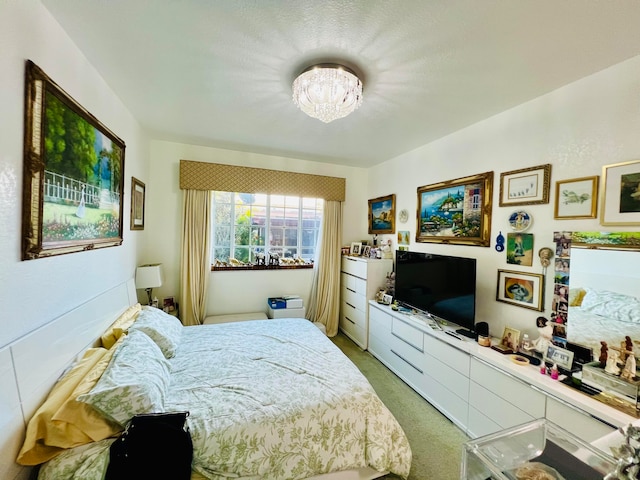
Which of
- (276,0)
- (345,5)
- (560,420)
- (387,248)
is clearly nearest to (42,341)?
(276,0)

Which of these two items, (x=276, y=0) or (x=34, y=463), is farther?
(x=276, y=0)

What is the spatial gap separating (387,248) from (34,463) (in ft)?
11.3

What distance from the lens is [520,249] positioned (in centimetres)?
209

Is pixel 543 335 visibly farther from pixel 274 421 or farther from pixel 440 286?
pixel 274 421

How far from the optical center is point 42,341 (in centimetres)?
121

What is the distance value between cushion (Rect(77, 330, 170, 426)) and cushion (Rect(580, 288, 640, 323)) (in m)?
2.63

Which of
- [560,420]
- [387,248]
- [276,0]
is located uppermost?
[276,0]

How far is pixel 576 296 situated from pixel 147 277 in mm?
3756

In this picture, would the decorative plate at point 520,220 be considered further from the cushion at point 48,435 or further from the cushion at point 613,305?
the cushion at point 48,435

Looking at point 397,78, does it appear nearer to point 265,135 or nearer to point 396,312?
point 265,135

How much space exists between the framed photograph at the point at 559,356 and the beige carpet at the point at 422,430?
0.90 m

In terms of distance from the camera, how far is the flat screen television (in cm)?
227

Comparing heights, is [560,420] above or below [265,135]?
below

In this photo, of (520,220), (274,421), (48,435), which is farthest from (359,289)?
(48,435)
